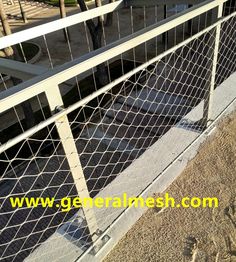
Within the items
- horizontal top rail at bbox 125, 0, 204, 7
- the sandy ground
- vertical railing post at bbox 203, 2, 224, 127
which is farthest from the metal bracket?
horizontal top rail at bbox 125, 0, 204, 7

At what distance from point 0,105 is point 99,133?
11.8 feet

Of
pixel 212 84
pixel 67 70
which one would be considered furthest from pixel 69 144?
pixel 212 84

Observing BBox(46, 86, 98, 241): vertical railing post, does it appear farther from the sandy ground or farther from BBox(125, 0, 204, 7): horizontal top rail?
BBox(125, 0, 204, 7): horizontal top rail

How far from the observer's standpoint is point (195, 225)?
2400mm

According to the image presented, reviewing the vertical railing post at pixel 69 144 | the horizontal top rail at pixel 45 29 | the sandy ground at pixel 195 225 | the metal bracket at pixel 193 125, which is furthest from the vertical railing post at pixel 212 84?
the vertical railing post at pixel 69 144

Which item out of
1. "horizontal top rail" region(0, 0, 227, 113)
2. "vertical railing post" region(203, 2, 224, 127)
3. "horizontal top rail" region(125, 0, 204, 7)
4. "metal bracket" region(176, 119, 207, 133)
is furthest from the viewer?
"metal bracket" region(176, 119, 207, 133)

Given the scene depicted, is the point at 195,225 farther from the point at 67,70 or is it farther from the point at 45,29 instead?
the point at 45,29

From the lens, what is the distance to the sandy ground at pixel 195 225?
7.30 ft

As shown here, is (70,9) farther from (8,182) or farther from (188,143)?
(188,143)

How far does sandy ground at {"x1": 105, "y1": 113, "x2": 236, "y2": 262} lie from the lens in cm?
Answer: 223

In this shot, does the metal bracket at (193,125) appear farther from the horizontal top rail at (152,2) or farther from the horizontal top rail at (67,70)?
the horizontal top rail at (67,70)

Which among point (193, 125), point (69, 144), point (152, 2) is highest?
point (152, 2)

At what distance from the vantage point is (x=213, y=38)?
99.8 inches

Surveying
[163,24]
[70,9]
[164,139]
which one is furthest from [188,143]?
[70,9]
